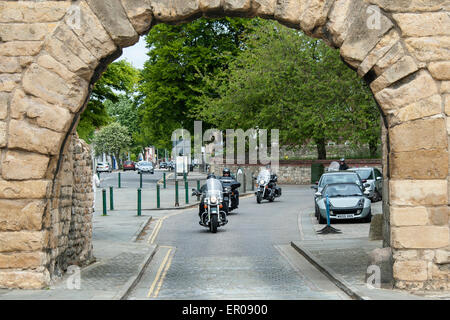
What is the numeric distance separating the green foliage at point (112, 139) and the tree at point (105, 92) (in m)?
88.5

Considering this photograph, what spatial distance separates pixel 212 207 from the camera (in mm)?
19609

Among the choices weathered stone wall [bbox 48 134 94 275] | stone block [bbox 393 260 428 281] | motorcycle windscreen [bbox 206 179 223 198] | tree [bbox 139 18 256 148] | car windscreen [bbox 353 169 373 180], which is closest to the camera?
stone block [bbox 393 260 428 281]

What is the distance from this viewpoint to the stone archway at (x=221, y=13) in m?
9.84

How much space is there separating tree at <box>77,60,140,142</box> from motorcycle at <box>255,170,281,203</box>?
918cm

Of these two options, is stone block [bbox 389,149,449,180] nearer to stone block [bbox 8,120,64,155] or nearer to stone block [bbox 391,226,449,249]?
stone block [bbox 391,226,449,249]

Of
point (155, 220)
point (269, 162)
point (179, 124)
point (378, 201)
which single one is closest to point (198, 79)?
point (179, 124)

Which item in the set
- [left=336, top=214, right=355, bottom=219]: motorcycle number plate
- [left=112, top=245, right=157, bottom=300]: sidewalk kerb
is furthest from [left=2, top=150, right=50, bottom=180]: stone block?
[left=336, top=214, right=355, bottom=219]: motorcycle number plate

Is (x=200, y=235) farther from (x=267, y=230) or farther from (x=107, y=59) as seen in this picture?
(x=107, y=59)

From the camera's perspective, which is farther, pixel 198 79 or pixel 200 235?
pixel 198 79

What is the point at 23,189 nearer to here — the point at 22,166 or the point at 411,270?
the point at 22,166

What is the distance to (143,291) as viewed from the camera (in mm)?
10438

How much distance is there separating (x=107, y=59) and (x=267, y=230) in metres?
10.8

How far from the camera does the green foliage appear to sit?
4343 inches

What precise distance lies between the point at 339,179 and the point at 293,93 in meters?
17.7
